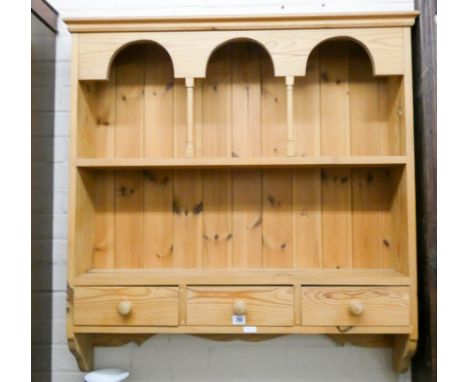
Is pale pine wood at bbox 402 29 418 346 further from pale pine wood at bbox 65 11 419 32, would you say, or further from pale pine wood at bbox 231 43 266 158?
pale pine wood at bbox 231 43 266 158

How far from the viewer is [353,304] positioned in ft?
4.16

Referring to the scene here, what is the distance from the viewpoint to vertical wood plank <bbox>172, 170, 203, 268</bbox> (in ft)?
4.86

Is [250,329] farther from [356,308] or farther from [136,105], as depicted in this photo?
[136,105]

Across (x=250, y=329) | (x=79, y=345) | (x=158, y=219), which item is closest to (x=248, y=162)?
(x=158, y=219)

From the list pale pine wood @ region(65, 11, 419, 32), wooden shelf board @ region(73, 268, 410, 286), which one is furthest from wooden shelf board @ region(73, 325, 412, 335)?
pale pine wood @ region(65, 11, 419, 32)

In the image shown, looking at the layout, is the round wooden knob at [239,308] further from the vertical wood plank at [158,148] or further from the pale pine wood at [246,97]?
the pale pine wood at [246,97]

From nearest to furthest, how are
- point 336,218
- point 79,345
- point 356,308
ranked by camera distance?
point 356,308 < point 79,345 < point 336,218

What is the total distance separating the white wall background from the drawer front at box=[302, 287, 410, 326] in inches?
10.0

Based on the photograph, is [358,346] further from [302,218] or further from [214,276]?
[214,276]

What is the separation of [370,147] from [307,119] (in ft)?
0.80

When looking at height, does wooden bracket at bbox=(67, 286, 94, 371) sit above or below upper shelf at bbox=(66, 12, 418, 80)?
below

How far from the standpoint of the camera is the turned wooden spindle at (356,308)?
126 cm

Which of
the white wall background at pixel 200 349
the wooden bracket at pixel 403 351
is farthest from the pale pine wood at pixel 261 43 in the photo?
the wooden bracket at pixel 403 351

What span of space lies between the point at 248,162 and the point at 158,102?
1.45 feet
